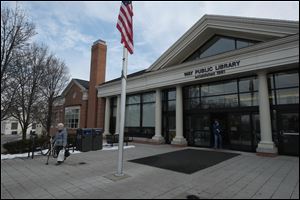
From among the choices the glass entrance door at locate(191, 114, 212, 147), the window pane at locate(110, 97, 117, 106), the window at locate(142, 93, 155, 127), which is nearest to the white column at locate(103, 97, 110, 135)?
the window pane at locate(110, 97, 117, 106)

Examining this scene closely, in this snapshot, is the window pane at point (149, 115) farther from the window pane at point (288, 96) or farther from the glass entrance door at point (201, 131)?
the window pane at point (288, 96)

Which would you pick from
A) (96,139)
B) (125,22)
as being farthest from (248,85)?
(96,139)

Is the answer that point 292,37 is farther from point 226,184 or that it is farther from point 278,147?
point 226,184

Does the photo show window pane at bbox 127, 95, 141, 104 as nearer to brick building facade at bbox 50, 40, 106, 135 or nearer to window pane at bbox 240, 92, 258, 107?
brick building facade at bbox 50, 40, 106, 135

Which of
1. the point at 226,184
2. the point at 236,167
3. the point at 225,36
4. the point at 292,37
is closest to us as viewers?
the point at 226,184

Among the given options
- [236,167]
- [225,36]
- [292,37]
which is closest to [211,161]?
[236,167]

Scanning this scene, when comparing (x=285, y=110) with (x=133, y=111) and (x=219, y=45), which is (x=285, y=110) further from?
(x=133, y=111)

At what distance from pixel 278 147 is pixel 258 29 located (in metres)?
6.29

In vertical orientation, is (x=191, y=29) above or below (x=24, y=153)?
above

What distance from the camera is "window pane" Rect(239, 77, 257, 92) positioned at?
11466mm

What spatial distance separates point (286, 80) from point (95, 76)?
17.5 meters

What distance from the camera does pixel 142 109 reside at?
57.6ft

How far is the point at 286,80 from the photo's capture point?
10305 mm

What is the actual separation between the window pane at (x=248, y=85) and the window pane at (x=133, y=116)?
29.6ft
